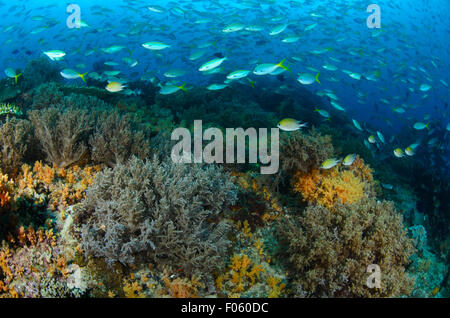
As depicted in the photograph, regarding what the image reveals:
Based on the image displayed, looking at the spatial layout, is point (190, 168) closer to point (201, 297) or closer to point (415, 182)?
point (201, 297)

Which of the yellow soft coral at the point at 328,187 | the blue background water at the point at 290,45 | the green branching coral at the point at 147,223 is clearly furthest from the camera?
the blue background water at the point at 290,45

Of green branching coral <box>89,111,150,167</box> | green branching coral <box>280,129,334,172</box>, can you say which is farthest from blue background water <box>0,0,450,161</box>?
green branching coral <box>280,129,334,172</box>

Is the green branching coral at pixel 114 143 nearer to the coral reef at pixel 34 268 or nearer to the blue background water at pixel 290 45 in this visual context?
the coral reef at pixel 34 268

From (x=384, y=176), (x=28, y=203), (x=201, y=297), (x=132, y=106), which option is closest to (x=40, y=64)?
(x=132, y=106)

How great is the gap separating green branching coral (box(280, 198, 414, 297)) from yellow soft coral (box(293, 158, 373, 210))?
2.27 ft

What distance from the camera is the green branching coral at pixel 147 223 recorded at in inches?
122

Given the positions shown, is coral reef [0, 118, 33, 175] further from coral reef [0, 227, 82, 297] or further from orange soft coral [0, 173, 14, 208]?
coral reef [0, 227, 82, 297]

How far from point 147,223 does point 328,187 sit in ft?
11.7

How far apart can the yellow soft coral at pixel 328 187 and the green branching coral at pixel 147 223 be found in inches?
85.0

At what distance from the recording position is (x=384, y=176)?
1045 centimetres

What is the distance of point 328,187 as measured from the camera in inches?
196

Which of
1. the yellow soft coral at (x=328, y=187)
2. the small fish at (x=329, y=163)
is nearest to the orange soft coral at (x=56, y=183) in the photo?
the yellow soft coral at (x=328, y=187)

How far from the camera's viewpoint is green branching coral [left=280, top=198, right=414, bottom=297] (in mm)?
3354

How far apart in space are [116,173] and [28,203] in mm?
1282
